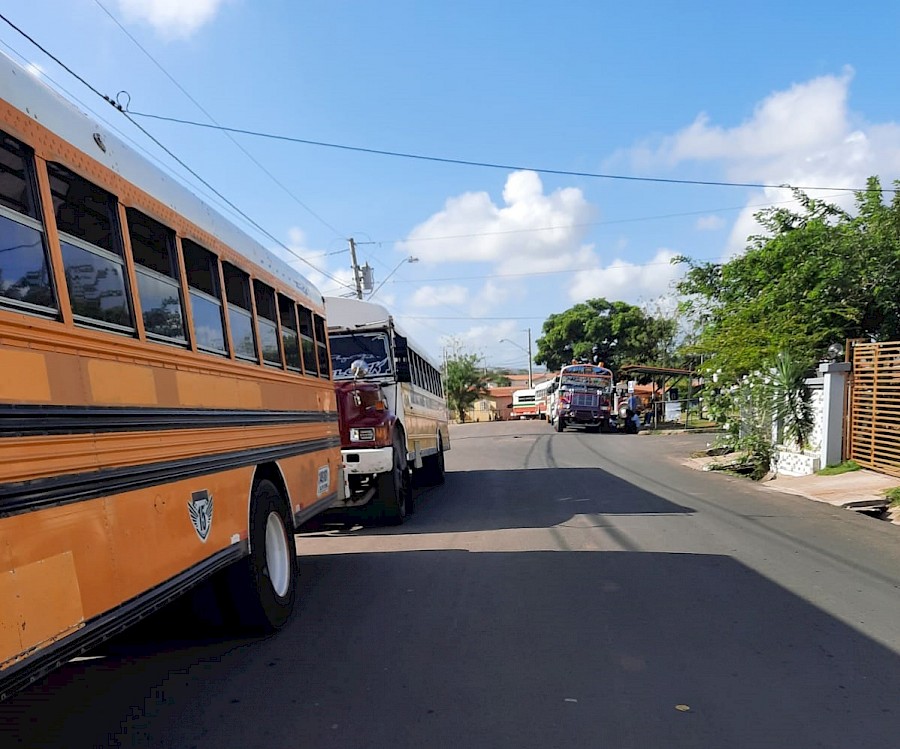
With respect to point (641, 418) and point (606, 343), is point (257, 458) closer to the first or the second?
point (641, 418)

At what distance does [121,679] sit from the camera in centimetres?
426

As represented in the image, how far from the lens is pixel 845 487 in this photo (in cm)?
1133

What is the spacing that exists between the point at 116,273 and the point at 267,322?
2.40m

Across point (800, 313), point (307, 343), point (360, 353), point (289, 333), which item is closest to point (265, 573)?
point (289, 333)

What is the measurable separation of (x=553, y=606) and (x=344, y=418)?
14.0 feet

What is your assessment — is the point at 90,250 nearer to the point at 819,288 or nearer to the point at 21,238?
the point at 21,238

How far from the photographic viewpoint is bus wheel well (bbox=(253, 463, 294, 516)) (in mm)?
5113

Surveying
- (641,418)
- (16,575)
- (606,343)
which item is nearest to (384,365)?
(16,575)

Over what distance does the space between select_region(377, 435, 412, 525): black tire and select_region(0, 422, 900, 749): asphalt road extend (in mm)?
1102

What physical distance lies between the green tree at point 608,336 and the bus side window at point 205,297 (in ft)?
151

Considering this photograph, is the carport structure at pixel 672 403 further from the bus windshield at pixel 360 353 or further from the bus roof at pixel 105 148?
the bus roof at pixel 105 148

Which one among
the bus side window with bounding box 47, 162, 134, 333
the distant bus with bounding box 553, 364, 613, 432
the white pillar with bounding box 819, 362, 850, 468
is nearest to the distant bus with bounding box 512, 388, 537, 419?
the distant bus with bounding box 553, 364, 613, 432

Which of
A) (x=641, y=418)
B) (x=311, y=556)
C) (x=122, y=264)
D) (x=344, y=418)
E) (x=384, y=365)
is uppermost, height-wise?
(x=122, y=264)

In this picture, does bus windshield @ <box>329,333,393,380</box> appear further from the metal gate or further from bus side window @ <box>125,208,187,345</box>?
the metal gate
